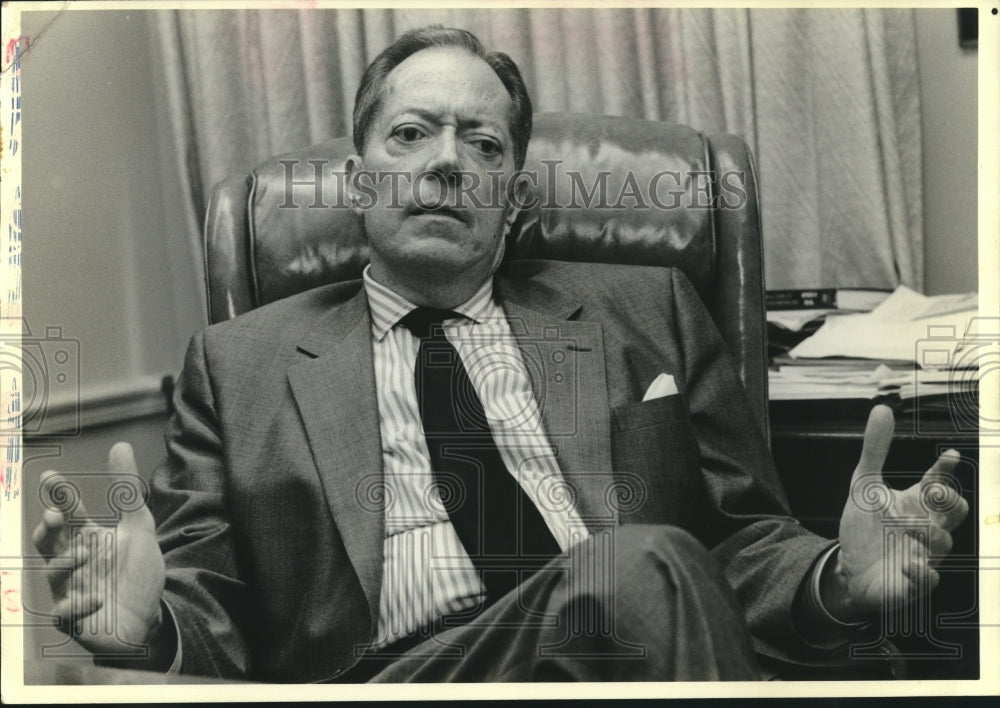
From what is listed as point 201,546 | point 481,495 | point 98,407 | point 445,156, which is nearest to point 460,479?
point 481,495

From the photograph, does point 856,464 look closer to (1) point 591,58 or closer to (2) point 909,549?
(2) point 909,549

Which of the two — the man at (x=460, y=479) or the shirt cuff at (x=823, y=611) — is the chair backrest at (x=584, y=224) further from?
the shirt cuff at (x=823, y=611)

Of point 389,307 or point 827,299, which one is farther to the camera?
point 827,299

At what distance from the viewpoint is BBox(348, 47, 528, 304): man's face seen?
5.16 ft

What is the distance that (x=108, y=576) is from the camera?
1.53 meters

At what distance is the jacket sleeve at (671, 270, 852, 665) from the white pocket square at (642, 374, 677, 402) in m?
0.03

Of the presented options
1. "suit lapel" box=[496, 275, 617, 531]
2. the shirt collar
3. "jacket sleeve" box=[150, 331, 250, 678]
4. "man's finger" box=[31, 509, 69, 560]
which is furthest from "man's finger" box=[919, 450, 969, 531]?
"man's finger" box=[31, 509, 69, 560]

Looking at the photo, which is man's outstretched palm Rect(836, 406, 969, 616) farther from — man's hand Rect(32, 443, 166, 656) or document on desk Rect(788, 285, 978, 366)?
man's hand Rect(32, 443, 166, 656)

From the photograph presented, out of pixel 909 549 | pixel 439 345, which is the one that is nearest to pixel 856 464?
pixel 909 549

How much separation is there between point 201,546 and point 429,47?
0.88m

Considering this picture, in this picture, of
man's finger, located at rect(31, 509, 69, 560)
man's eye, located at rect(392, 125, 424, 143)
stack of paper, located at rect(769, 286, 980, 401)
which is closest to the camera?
man's finger, located at rect(31, 509, 69, 560)

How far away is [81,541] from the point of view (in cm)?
157

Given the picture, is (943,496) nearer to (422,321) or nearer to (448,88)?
(422,321)

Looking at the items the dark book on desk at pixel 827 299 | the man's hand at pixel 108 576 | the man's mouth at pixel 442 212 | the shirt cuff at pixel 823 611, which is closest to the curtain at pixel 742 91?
the dark book on desk at pixel 827 299
